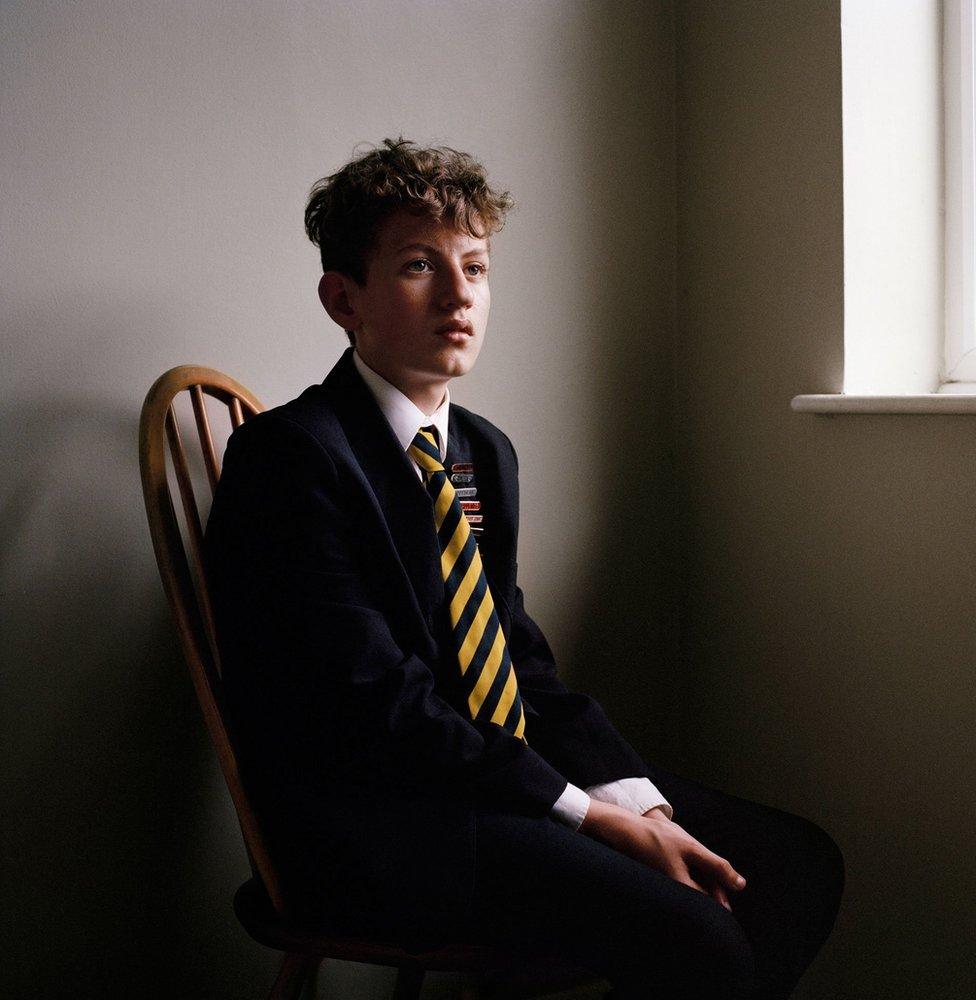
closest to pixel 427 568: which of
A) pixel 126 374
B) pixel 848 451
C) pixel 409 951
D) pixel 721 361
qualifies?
pixel 409 951

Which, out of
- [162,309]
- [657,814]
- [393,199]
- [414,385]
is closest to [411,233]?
[393,199]

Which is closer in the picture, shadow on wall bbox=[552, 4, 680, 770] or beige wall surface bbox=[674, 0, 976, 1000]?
beige wall surface bbox=[674, 0, 976, 1000]

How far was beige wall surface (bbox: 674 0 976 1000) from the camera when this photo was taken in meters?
1.28

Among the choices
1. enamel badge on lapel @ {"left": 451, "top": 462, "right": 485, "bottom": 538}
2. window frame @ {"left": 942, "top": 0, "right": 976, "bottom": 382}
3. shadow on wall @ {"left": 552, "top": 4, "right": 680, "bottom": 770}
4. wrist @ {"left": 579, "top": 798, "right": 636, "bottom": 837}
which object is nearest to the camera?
wrist @ {"left": 579, "top": 798, "right": 636, "bottom": 837}

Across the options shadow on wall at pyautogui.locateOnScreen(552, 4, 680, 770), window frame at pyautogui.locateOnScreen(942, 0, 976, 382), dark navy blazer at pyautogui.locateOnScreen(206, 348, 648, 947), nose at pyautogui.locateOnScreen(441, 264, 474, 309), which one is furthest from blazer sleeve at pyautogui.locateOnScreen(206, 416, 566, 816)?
window frame at pyautogui.locateOnScreen(942, 0, 976, 382)

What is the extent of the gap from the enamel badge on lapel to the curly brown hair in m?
0.27

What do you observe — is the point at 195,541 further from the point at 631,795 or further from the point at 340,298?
the point at 631,795

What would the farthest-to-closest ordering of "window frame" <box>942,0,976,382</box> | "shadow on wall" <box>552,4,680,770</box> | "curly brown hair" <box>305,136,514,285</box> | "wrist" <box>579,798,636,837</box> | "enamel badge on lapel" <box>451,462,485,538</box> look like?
1. "shadow on wall" <box>552,4,680,770</box>
2. "window frame" <box>942,0,976,382</box>
3. "enamel badge on lapel" <box>451,462,485,538</box>
4. "curly brown hair" <box>305,136,514,285</box>
5. "wrist" <box>579,798,636,837</box>

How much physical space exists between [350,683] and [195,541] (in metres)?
0.35

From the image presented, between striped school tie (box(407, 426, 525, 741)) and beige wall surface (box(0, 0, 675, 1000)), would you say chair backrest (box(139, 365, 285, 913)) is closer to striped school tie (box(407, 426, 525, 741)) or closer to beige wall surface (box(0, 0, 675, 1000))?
beige wall surface (box(0, 0, 675, 1000))

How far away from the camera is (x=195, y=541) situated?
1.21m

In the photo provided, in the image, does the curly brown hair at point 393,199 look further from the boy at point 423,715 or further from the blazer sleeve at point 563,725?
the blazer sleeve at point 563,725

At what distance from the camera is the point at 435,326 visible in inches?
44.4

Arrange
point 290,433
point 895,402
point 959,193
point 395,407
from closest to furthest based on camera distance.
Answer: point 290,433, point 395,407, point 895,402, point 959,193
